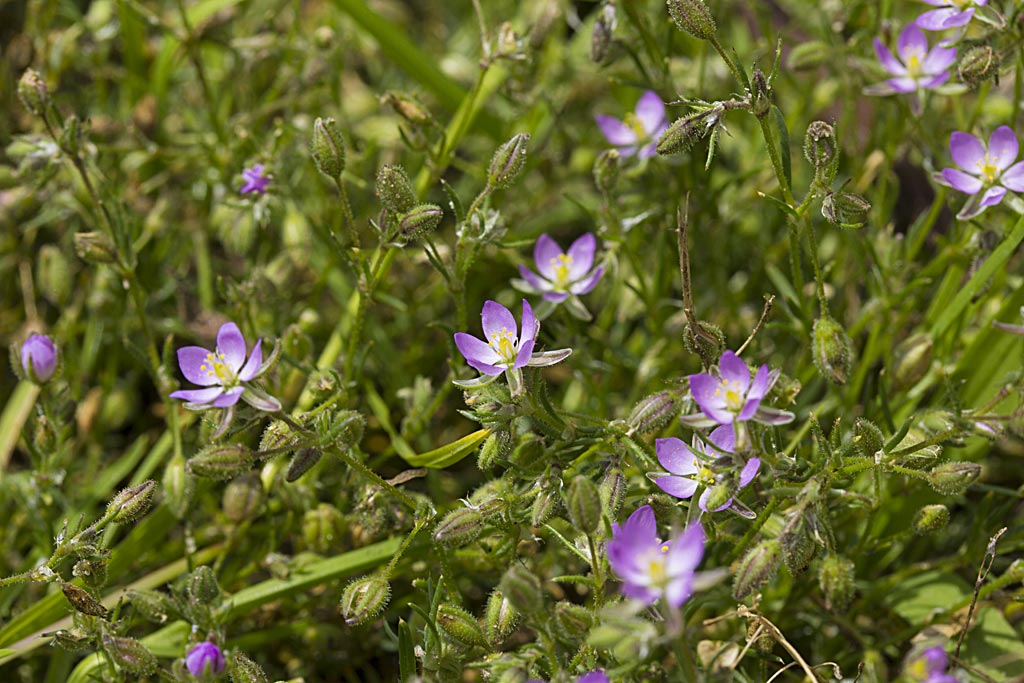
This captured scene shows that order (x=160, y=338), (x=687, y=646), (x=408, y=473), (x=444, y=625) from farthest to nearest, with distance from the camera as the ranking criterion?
1. (x=160, y=338)
2. (x=408, y=473)
3. (x=444, y=625)
4. (x=687, y=646)

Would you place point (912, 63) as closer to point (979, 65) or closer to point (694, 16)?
point (979, 65)

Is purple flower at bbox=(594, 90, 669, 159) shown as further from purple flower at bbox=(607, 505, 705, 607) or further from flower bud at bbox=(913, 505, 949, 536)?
purple flower at bbox=(607, 505, 705, 607)

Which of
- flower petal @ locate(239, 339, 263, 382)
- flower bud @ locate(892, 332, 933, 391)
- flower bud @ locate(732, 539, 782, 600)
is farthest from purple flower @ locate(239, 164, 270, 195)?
flower bud @ locate(892, 332, 933, 391)

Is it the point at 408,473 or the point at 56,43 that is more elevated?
the point at 56,43

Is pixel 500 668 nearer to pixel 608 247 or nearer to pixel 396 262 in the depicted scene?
pixel 608 247

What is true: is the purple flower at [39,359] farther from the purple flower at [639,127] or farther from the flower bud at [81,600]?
the purple flower at [639,127]

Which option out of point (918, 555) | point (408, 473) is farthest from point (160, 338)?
point (918, 555)
